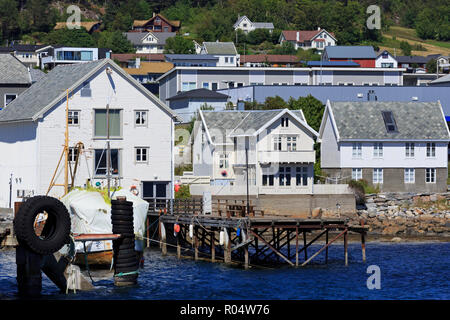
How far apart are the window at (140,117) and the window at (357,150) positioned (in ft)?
68.2

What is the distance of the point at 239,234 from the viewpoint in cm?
4850

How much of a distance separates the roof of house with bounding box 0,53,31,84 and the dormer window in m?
28.9

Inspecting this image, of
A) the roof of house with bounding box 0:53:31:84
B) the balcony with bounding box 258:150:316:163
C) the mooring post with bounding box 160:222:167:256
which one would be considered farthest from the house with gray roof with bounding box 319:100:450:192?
the roof of house with bounding box 0:53:31:84

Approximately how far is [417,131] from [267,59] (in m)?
89.0

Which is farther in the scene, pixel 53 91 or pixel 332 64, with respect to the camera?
pixel 332 64

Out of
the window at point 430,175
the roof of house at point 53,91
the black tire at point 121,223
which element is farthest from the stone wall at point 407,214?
the black tire at point 121,223

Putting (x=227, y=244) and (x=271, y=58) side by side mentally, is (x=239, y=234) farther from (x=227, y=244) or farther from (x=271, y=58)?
(x=271, y=58)

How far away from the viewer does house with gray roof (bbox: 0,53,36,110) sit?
77250 millimetres

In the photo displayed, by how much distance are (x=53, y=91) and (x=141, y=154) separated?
23.2 feet

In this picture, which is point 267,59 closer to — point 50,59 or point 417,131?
point 50,59

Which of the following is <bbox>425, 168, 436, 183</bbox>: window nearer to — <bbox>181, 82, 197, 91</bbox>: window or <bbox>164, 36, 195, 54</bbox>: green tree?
<bbox>181, 82, 197, 91</bbox>: window

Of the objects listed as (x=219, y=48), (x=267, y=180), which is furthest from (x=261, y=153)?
(x=219, y=48)

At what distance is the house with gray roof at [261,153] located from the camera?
69.8m

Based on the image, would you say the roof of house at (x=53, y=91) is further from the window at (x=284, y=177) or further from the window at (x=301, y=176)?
the window at (x=301, y=176)
